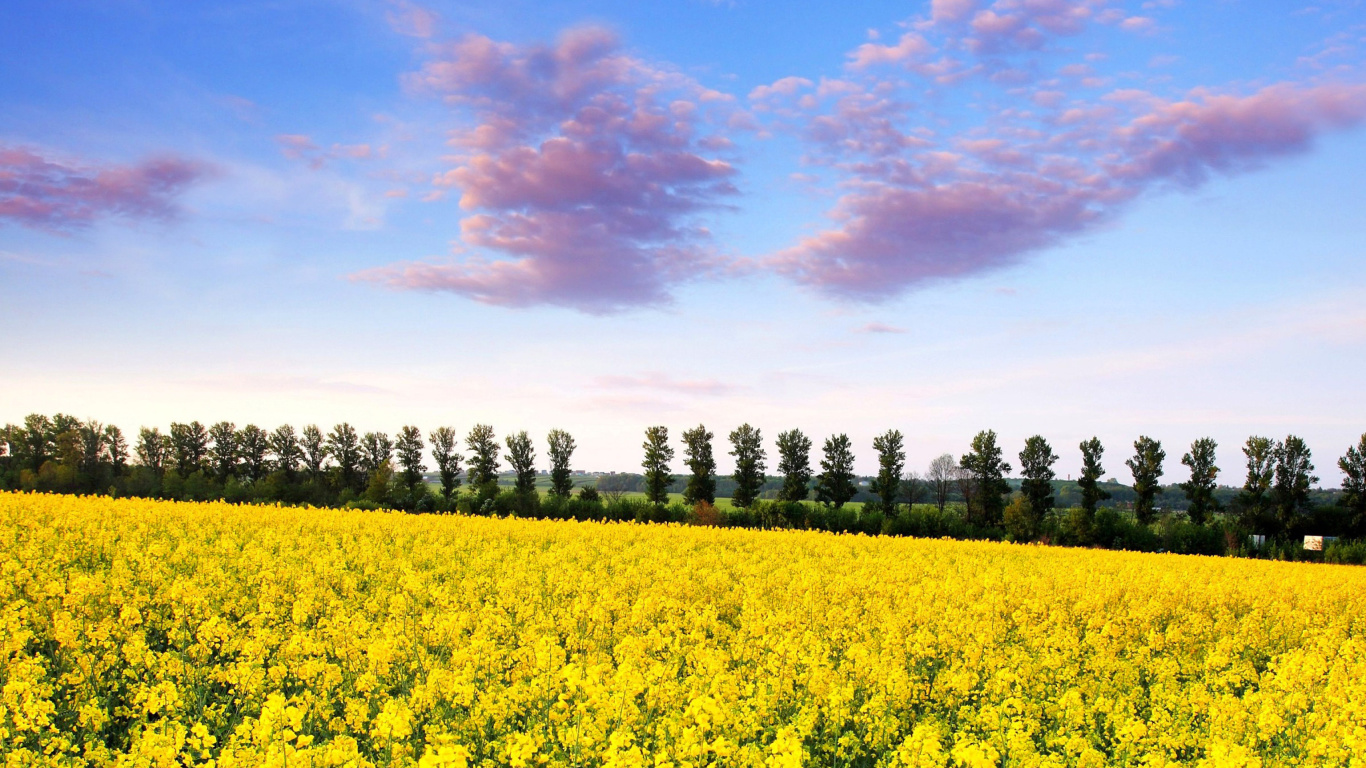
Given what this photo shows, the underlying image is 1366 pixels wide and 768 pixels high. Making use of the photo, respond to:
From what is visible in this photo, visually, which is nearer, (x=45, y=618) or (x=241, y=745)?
(x=241, y=745)

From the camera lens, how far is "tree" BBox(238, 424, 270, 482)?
97.9m

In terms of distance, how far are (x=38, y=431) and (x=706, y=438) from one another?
78306 mm

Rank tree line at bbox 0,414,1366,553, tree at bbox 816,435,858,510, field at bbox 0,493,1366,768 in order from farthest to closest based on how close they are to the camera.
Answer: tree at bbox 816,435,858,510 → tree line at bbox 0,414,1366,553 → field at bbox 0,493,1366,768

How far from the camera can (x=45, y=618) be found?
10.9m

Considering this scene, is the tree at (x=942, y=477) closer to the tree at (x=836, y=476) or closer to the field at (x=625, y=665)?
the tree at (x=836, y=476)

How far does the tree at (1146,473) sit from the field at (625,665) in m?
61.4

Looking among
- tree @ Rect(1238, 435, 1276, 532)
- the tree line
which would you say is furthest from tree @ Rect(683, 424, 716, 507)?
tree @ Rect(1238, 435, 1276, 532)

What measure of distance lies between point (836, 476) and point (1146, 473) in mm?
28427

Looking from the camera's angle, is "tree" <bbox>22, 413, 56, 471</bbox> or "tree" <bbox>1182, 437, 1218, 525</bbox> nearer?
"tree" <bbox>1182, 437, 1218, 525</bbox>

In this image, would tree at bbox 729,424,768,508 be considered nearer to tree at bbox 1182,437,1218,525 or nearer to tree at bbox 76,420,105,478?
tree at bbox 1182,437,1218,525

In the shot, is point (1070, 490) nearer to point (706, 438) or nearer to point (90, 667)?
point (706, 438)

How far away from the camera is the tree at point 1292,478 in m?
75.6

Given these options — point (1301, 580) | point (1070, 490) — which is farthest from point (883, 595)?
point (1070, 490)

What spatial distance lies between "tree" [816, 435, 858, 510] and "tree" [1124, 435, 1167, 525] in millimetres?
25807
